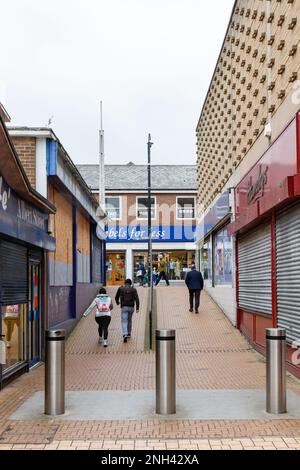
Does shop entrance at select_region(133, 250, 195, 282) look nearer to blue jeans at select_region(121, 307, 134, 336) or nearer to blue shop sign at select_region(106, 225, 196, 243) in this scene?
blue shop sign at select_region(106, 225, 196, 243)

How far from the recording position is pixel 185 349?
1470cm

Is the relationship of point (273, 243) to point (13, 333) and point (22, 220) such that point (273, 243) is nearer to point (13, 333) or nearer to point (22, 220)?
point (22, 220)

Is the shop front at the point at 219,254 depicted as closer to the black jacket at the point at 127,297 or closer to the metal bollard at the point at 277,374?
the black jacket at the point at 127,297

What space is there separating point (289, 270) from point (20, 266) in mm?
4723

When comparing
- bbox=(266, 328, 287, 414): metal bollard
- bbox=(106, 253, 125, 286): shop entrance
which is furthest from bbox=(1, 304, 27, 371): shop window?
bbox=(106, 253, 125, 286): shop entrance

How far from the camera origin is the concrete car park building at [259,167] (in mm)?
10883

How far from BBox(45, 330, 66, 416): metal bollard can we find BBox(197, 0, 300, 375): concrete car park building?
4220 mm

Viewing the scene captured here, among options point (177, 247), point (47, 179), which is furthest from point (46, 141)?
point (177, 247)


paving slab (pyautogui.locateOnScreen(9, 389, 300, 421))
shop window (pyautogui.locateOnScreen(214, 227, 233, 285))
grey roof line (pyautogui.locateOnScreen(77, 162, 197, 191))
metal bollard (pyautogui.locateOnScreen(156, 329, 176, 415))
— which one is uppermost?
grey roof line (pyautogui.locateOnScreen(77, 162, 197, 191))

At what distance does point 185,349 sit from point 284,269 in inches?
165

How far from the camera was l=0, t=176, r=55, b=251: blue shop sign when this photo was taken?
377 inches

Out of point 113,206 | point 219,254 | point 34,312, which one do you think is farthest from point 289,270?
point 113,206

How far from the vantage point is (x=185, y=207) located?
40.6 metres
